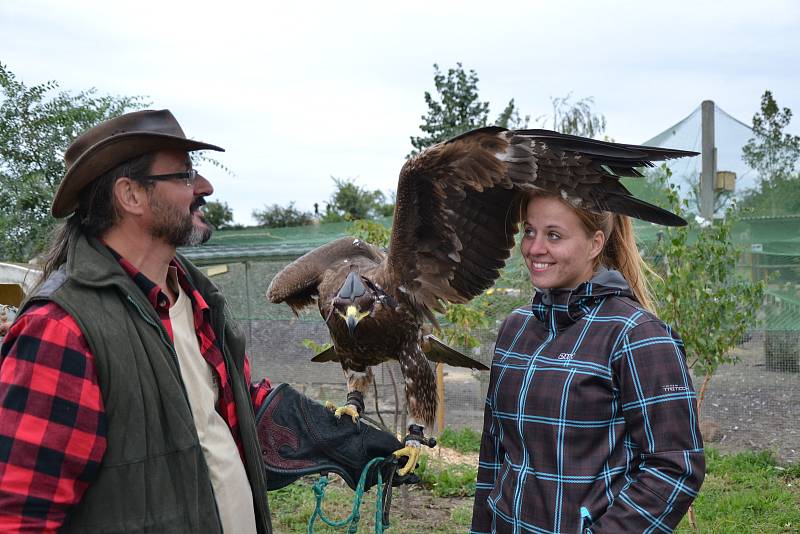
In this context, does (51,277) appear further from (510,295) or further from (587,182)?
(510,295)

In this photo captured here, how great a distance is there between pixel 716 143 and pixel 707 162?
0.95 metres

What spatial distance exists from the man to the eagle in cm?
104

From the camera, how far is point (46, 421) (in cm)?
155

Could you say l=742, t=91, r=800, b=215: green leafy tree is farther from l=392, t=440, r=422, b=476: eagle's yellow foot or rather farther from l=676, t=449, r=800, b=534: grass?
l=392, t=440, r=422, b=476: eagle's yellow foot

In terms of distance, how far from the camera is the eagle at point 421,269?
118 inches

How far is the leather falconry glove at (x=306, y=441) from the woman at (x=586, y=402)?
2.25 feet

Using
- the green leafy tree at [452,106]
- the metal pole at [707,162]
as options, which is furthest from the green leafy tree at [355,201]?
the metal pole at [707,162]

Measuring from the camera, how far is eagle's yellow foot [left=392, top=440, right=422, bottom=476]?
9.69 ft

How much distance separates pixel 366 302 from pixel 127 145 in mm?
1664

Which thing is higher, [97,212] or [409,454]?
[97,212]

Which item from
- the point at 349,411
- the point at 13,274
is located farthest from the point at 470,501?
the point at 13,274

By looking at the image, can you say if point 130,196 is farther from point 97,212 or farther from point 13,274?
point 13,274

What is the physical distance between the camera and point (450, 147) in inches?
116

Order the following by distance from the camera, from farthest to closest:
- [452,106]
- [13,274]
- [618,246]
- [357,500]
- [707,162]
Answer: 1. [452,106]
2. [707,162]
3. [13,274]
4. [357,500]
5. [618,246]
